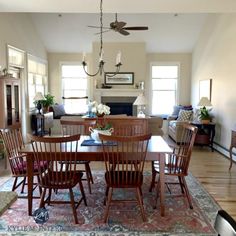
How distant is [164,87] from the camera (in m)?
10.3

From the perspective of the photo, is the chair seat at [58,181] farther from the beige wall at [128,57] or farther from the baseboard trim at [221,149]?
the beige wall at [128,57]

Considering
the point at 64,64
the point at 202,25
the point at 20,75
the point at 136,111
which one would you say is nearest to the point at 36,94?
the point at 20,75

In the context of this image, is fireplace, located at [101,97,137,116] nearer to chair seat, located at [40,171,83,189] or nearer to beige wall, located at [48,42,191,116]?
beige wall, located at [48,42,191,116]

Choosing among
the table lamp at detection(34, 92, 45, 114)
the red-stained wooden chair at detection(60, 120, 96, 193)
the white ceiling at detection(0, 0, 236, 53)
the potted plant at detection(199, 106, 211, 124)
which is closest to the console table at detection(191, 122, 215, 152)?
the potted plant at detection(199, 106, 211, 124)

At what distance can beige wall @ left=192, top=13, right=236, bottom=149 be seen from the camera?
20.3 feet

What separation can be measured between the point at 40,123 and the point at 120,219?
5.74 meters

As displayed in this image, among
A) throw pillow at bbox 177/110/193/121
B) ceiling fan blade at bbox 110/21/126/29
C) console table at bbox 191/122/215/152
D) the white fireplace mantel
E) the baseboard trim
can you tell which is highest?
ceiling fan blade at bbox 110/21/126/29

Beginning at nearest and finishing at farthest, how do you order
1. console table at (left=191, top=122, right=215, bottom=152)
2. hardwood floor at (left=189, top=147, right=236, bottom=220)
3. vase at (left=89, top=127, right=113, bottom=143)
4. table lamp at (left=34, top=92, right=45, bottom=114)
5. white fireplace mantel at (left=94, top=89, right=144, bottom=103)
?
vase at (left=89, top=127, right=113, bottom=143), hardwood floor at (left=189, top=147, right=236, bottom=220), console table at (left=191, top=122, right=215, bottom=152), table lamp at (left=34, top=92, right=45, bottom=114), white fireplace mantel at (left=94, top=89, right=144, bottom=103)

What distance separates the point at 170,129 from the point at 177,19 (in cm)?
324

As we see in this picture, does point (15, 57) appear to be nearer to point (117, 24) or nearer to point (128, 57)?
point (117, 24)

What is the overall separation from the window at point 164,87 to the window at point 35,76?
3.80 metres

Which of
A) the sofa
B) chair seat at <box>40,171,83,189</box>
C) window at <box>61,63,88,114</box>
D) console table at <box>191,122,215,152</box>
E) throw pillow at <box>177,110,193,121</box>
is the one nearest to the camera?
chair seat at <box>40,171,83,189</box>

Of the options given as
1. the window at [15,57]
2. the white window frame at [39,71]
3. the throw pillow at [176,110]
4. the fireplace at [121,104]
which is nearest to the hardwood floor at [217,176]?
the throw pillow at [176,110]

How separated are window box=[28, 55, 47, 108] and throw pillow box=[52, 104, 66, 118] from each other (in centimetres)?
78
